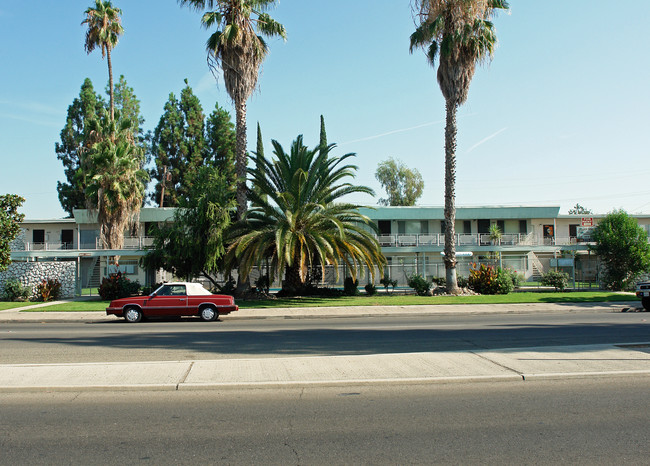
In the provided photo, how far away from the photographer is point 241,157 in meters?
27.8

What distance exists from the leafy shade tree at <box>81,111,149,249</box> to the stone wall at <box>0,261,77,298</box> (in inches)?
246

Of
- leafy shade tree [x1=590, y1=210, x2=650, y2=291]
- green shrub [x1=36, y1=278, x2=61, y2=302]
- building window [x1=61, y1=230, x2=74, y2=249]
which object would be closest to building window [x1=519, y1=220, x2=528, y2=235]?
leafy shade tree [x1=590, y1=210, x2=650, y2=291]

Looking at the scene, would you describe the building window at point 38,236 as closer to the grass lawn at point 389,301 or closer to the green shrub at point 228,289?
the grass lawn at point 389,301

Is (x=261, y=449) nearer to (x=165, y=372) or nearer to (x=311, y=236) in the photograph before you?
(x=165, y=372)

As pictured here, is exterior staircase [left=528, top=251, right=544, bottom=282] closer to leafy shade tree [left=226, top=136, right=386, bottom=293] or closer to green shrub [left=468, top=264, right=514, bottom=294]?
green shrub [left=468, top=264, right=514, bottom=294]

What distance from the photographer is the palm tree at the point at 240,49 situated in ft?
88.7

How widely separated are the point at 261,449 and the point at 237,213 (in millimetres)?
23652

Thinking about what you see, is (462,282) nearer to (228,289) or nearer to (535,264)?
(228,289)

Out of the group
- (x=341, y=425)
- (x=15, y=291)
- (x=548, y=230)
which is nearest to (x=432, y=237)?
(x=548, y=230)

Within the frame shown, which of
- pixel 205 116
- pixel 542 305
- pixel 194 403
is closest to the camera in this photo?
pixel 194 403

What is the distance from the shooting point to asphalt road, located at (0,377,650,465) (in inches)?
198

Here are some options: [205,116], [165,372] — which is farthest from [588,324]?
[205,116]

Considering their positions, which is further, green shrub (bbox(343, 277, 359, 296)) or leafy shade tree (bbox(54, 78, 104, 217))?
leafy shade tree (bbox(54, 78, 104, 217))

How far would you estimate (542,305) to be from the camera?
23125 millimetres
